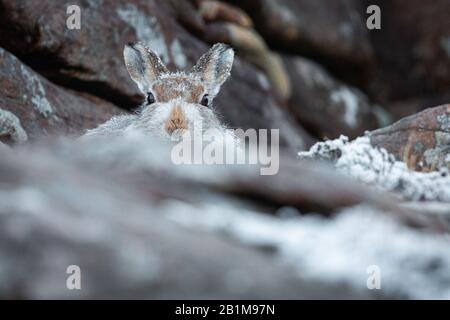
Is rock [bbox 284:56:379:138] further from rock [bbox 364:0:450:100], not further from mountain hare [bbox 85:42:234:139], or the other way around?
mountain hare [bbox 85:42:234:139]

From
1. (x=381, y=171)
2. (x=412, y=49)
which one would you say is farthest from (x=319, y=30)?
(x=381, y=171)

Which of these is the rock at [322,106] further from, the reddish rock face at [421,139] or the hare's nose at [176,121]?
the hare's nose at [176,121]

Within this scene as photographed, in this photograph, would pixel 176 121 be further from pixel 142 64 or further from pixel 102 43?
pixel 102 43

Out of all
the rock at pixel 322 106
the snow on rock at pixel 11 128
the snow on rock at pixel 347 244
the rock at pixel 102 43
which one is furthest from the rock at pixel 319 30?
the snow on rock at pixel 347 244

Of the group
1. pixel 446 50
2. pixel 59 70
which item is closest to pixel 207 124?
pixel 59 70

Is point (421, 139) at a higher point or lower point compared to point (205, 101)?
lower
